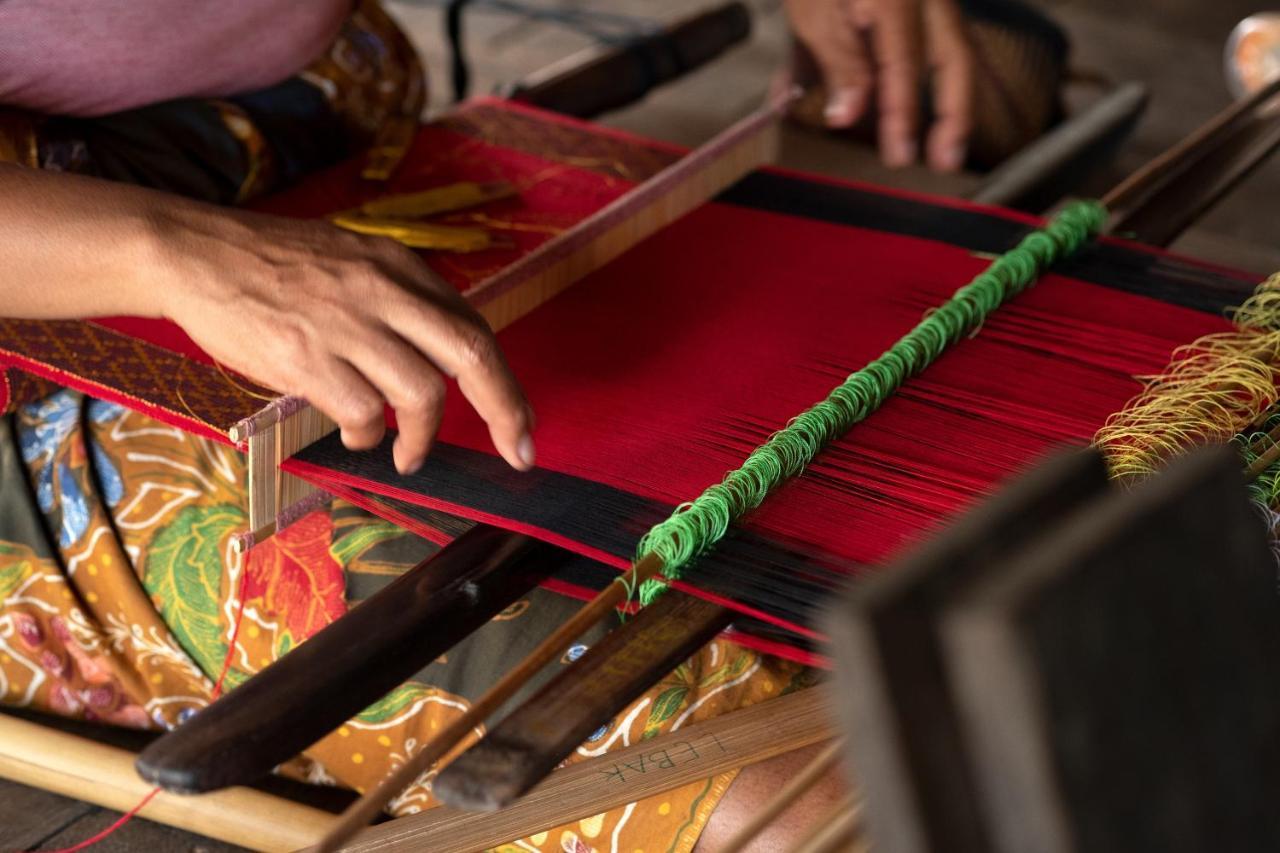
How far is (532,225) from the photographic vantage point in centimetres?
A: 154

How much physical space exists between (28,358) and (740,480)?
2.06 feet

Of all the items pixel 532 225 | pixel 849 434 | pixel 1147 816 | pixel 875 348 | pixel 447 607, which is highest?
pixel 532 225

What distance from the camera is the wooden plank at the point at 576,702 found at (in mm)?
750

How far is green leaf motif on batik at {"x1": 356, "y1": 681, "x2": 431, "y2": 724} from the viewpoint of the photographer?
1225 mm

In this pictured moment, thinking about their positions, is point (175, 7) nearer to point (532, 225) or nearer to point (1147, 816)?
point (532, 225)

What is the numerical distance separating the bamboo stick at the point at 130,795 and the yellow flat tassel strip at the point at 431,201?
595 mm

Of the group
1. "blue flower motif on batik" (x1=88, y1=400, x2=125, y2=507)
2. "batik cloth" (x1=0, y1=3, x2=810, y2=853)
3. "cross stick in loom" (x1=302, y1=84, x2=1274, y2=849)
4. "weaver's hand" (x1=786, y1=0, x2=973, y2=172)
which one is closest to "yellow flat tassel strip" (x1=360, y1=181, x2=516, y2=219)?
"batik cloth" (x1=0, y1=3, x2=810, y2=853)

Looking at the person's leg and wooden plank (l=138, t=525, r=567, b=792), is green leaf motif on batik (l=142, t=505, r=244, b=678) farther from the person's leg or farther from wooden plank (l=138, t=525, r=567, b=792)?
the person's leg

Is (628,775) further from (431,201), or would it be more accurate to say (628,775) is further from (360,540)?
(431,201)

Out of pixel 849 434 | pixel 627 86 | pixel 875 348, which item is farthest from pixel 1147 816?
pixel 627 86

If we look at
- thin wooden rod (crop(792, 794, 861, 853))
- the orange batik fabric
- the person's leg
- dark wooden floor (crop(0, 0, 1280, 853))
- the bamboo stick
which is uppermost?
dark wooden floor (crop(0, 0, 1280, 853))

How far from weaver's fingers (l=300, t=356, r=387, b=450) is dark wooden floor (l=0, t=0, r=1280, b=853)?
5.83ft

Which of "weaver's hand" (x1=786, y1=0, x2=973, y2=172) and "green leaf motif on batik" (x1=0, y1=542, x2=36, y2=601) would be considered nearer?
"green leaf motif on batik" (x1=0, y1=542, x2=36, y2=601)

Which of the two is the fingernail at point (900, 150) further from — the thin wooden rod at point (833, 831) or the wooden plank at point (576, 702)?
the thin wooden rod at point (833, 831)
